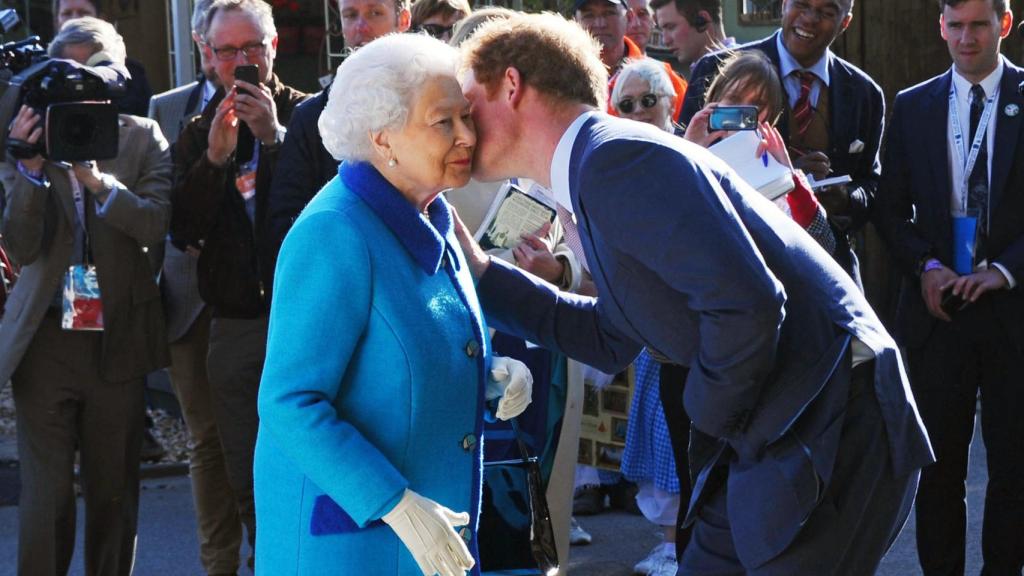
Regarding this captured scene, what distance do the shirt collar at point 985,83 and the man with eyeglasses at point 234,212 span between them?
2608 millimetres

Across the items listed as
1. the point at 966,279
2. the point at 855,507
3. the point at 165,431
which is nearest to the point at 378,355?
the point at 855,507

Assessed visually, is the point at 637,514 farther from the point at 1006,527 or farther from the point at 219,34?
the point at 219,34

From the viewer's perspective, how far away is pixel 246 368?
547 cm

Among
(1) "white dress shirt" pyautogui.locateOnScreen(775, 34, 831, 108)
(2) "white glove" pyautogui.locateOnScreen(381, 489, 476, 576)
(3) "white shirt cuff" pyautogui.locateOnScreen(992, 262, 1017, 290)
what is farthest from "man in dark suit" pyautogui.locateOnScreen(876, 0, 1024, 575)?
(2) "white glove" pyautogui.locateOnScreen(381, 489, 476, 576)

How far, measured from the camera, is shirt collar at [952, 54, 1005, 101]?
5684 millimetres

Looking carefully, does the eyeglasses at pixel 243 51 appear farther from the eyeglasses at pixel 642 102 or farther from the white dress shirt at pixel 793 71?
the white dress shirt at pixel 793 71

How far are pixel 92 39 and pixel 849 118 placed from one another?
9.66 feet

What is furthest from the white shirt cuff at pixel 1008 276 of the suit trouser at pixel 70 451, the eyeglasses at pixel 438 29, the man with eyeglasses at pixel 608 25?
the suit trouser at pixel 70 451

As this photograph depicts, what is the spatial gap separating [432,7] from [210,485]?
209cm

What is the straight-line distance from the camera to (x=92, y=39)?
5590 mm

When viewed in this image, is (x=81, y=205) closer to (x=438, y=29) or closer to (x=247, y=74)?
(x=247, y=74)

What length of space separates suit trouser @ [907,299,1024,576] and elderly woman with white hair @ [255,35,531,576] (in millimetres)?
2942

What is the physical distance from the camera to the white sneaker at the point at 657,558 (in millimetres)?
5805

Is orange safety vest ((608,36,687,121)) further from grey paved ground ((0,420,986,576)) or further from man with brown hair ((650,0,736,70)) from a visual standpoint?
grey paved ground ((0,420,986,576))
